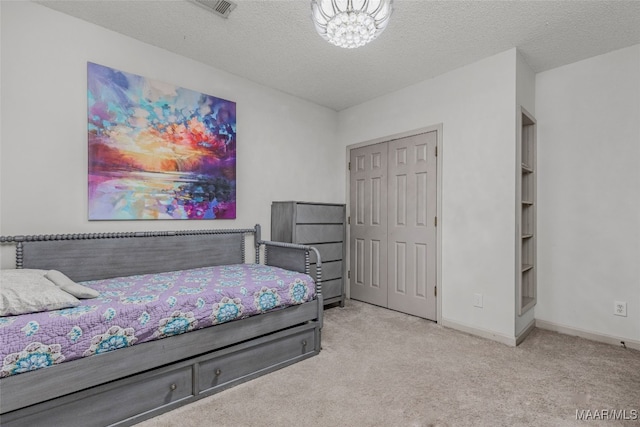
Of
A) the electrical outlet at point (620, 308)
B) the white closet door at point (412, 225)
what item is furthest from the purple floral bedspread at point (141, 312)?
the electrical outlet at point (620, 308)

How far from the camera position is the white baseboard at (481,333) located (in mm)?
2583

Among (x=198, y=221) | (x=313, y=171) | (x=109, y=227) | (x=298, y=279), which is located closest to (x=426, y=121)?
(x=313, y=171)

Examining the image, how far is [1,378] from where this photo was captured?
4.14 feet

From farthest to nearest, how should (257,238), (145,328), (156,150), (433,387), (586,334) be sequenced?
(257,238)
(586,334)
(156,150)
(433,387)
(145,328)

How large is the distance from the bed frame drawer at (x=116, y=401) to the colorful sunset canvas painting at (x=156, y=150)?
4.23 ft

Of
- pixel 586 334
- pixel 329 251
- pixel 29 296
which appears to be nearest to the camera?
pixel 29 296

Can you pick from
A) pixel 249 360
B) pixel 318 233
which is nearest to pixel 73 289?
pixel 249 360

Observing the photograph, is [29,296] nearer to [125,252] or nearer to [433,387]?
[125,252]

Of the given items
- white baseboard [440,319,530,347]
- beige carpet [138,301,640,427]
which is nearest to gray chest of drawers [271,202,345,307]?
beige carpet [138,301,640,427]

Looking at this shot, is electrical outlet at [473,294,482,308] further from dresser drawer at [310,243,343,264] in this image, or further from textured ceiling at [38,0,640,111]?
textured ceiling at [38,0,640,111]

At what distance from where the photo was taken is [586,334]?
2.75m

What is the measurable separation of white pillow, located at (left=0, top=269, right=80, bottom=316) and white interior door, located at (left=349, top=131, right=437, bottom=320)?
2.77m

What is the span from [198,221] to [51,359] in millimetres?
1604

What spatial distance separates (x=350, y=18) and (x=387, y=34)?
0.92 metres
